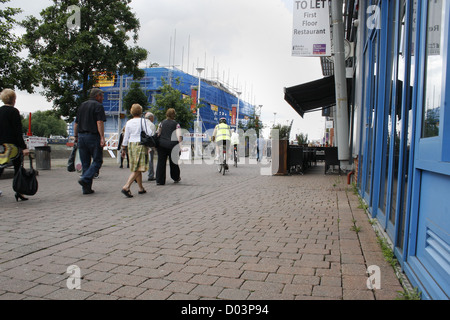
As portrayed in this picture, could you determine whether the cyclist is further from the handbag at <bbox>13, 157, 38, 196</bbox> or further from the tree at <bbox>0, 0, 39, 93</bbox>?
the handbag at <bbox>13, 157, 38, 196</bbox>

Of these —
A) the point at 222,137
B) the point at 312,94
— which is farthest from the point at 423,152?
the point at 312,94

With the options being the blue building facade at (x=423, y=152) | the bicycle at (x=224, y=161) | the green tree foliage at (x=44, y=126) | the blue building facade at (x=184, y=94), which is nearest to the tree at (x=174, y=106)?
the bicycle at (x=224, y=161)

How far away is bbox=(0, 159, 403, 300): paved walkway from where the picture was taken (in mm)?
2807

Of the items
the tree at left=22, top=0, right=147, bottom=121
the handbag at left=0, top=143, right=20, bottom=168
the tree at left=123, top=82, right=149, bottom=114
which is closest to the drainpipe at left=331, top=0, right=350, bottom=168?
the handbag at left=0, top=143, right=20, bottom=168

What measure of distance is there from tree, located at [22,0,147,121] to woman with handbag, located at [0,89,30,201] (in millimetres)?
17942

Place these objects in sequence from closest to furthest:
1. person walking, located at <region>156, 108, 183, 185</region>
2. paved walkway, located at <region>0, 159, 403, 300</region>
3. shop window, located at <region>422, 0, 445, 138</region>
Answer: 1. shop window, located at <region>422, 0, 445, 138</region>
2. paved walkway, located at <region>0, 159, 403, 300</region>
3. person walking, located at <region>156, 108, 183, 185</region>

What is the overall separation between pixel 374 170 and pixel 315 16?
6.00 m

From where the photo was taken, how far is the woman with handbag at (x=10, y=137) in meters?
6.60

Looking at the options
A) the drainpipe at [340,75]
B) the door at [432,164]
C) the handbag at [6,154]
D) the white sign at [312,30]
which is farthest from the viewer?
the white sign at [312,30]

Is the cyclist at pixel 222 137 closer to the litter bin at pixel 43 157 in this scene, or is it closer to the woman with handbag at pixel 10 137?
the litter bin at pixel 43 157

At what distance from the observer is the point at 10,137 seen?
6.62 meters

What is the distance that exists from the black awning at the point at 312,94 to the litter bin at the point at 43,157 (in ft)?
26.7

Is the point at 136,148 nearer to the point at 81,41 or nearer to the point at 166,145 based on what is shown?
the point at 166,145
